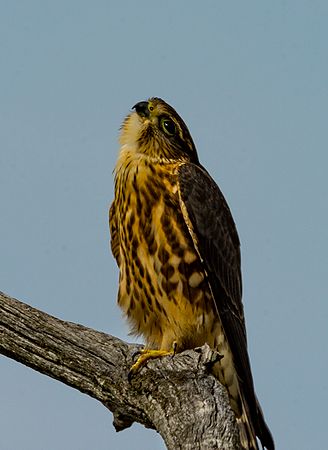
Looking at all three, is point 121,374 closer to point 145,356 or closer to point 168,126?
point 145,356

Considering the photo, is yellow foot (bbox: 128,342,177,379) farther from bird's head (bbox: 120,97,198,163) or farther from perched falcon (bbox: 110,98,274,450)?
bird's head (bbox: 120,97,198,163)

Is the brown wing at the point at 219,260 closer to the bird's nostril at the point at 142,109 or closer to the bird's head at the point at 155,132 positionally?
the bird's head at the point at 155,132

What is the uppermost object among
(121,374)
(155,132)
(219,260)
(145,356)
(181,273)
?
(155,132)

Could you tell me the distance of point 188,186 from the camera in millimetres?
6762

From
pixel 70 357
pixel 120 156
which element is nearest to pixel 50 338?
pixel 70 357

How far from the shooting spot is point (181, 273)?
6.53 m

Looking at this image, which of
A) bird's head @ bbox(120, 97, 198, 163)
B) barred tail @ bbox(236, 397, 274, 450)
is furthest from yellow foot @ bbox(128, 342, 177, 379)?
bird's head @ bbox(120, 97, 198, 163)

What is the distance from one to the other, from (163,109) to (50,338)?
8.00ft

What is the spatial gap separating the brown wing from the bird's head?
0.21 m

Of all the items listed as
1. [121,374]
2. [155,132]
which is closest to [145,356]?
[121,374]

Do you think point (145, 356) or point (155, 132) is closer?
point (145, 356)

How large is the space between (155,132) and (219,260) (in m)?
1.06

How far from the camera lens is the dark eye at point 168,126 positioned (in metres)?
7.27

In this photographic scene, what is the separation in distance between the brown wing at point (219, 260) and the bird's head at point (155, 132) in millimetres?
207
